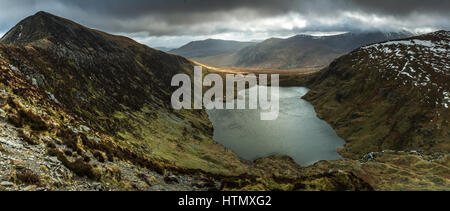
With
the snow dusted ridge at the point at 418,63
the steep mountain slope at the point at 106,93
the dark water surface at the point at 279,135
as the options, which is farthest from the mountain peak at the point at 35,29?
the snow dusted ridge at the point at 418,63

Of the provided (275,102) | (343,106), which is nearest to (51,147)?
(343,106)

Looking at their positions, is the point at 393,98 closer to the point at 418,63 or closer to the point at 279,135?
the point at 418,63

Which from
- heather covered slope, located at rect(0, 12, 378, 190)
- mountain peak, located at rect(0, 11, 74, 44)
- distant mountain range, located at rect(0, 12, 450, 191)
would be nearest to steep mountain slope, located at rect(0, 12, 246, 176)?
mountain peak, located at rect(0, 11, 74, 44)

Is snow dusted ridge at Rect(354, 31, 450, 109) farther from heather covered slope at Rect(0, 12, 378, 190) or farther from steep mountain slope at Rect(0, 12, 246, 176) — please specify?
steep mountain slope at Rect(0, 12, 246, 176)

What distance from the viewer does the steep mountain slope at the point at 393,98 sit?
81.4 meters

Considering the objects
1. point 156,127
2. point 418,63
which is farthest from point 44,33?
point 418,63

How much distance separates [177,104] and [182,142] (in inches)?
1677

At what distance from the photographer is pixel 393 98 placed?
104500mm

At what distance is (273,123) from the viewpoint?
110m

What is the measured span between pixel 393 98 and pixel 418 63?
1577 inches

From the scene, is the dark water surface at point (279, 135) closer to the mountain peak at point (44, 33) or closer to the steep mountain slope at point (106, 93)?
the steep mountain slope at point (106, 93)

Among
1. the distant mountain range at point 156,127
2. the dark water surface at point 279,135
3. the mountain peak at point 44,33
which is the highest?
the mountain peak at point 44,33

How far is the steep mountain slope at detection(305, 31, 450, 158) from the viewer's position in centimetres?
8144
